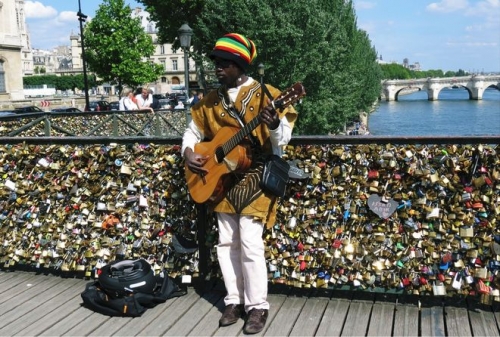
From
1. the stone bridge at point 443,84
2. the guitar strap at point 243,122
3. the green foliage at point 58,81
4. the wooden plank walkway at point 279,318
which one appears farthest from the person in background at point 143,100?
the stone bridge at point 443,84

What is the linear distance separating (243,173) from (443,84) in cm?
12616

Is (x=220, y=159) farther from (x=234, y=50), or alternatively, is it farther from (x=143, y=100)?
(x=143, y=100)

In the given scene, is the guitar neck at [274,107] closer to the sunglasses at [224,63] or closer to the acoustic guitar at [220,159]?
the acoustic guitar at [220,159]

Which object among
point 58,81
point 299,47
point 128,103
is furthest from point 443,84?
point 128,103

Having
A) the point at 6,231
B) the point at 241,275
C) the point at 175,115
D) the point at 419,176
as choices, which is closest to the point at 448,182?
the point at 419,176

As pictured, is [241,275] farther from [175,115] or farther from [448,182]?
[175,115]

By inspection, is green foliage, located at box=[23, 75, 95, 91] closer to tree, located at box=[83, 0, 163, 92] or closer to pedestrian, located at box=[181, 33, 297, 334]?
tree, located at box=[83, 0, 163, 92]

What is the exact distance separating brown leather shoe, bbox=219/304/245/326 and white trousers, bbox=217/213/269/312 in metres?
0.04

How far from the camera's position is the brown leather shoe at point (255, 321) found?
3845mm

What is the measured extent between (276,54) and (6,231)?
17473 mm

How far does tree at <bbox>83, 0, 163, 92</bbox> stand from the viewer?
42.3m

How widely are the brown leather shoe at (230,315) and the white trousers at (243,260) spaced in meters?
0.04

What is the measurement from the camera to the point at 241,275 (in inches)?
166

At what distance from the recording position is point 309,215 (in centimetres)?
434
